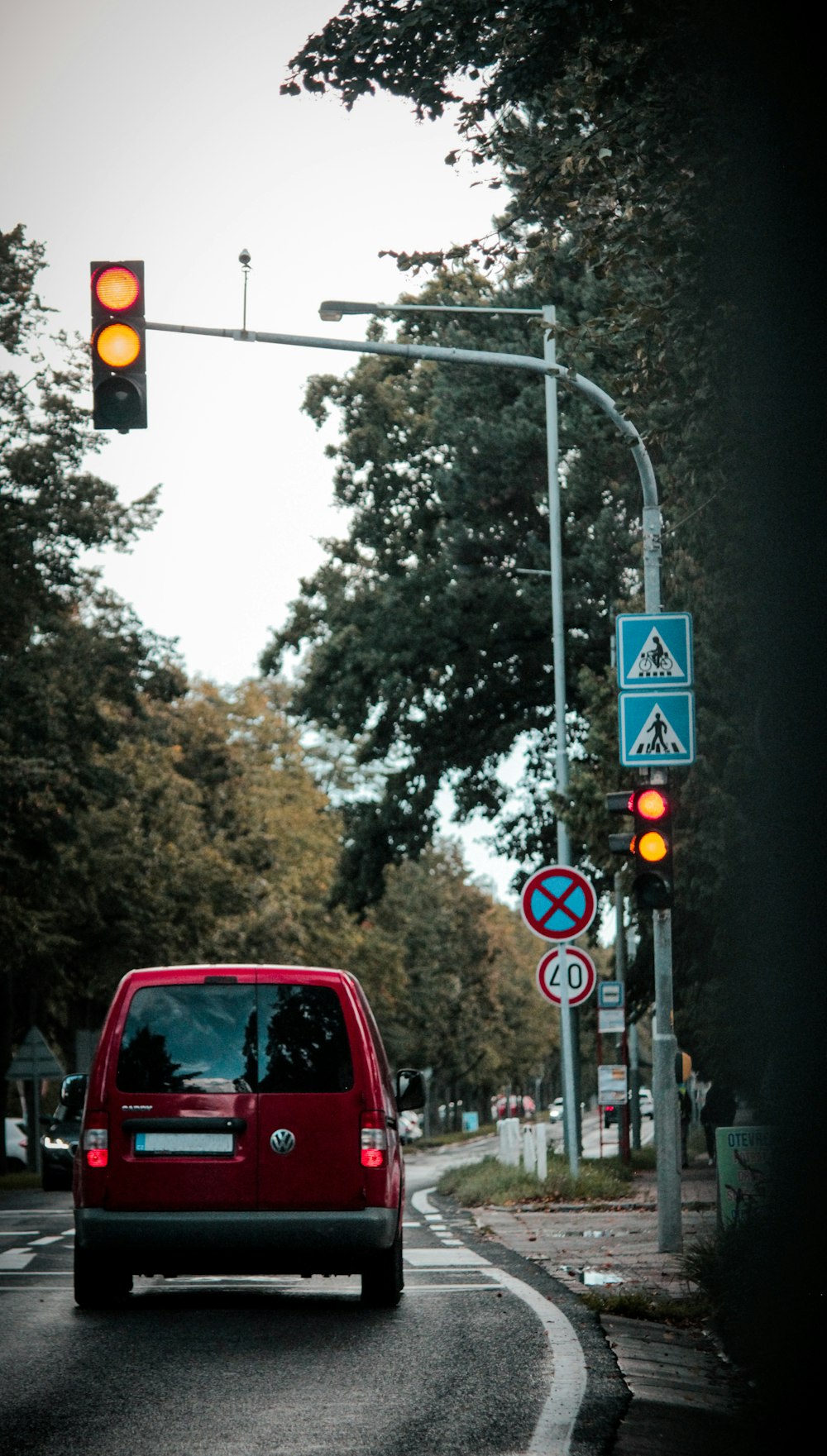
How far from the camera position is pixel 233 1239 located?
10.9m

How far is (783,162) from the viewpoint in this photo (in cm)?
966

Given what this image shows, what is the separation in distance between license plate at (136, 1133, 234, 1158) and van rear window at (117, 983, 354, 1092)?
22 cm

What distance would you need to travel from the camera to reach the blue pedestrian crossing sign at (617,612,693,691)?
15547 millimetres

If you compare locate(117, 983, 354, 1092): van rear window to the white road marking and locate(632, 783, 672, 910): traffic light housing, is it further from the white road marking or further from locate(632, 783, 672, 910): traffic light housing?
locate(632, 783, 672, 910): traffic light housing

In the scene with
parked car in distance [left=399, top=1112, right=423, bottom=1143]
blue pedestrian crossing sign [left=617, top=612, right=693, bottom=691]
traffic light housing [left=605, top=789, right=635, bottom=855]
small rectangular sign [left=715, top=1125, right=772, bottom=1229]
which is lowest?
parked car in distance [left=399, top=1112, right=423, bottom=1143]

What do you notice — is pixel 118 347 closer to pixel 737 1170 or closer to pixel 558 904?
pixel 737 1170

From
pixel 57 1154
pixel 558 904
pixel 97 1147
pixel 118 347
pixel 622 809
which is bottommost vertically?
Answer: pixel 57 1154

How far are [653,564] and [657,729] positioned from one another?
5.20 feet

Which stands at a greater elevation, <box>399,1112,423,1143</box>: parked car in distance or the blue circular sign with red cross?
the blue circular sign with red cross

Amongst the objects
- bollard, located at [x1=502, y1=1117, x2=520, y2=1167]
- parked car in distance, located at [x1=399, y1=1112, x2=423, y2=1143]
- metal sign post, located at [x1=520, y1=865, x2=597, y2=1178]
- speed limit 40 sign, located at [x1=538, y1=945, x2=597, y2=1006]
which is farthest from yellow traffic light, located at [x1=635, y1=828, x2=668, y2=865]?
parked car in distance, located at [x1=399, y1=1112, x2=423, y2=1143]

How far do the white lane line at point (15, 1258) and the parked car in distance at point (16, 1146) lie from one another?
99.5 ft

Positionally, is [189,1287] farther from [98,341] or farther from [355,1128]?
[98,341]

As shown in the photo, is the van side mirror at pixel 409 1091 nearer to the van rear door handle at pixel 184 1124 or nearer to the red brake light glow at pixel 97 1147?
the van rear door handle at pixel 184 1124

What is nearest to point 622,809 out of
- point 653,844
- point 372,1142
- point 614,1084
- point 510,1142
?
point 653,844
